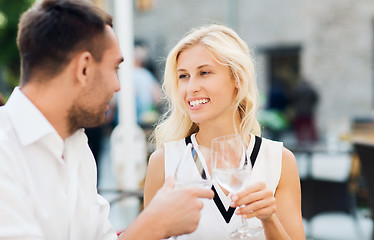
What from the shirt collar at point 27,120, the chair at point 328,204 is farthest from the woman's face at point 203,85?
the chair at point 328,204

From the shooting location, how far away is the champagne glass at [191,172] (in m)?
1.16

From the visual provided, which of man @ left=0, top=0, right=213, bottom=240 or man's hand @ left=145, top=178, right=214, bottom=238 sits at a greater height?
man @ left=0, top=0, right=213, bottom=240

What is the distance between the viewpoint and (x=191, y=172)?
3.88 ft

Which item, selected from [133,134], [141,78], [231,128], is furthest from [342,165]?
[231,128]

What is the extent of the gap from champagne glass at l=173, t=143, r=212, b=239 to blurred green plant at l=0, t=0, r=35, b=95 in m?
13.4

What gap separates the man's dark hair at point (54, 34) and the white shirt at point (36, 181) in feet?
0.34

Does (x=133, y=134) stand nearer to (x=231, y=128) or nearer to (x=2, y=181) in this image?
(x=231, y=128)

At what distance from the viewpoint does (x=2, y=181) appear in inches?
39.7

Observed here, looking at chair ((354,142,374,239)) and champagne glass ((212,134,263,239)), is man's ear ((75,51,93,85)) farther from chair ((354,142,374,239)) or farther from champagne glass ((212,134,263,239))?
chair ((354,142,374,239))

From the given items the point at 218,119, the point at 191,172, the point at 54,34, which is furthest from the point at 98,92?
the point at 218,119

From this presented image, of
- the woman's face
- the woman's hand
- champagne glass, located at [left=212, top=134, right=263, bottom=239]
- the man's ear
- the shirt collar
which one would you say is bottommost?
the woman's hand

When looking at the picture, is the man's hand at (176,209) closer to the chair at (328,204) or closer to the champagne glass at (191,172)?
the champagne glass at (191,172)

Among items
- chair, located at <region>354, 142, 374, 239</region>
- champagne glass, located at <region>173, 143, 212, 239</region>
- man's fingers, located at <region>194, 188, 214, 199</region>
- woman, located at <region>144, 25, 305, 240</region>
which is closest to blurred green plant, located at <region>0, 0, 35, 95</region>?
chair, located at <region>354, 142, 374, 239</region>

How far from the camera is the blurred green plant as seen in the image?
13.5m
